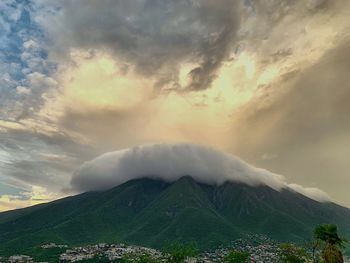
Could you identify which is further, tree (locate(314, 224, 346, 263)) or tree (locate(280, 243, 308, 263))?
tree (locate(280, 243, 308, 263))

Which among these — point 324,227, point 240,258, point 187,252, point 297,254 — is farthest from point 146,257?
point 324,227

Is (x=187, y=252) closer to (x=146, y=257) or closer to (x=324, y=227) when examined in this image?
(x=146, y=257)

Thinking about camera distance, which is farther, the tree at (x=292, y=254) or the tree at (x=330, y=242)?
the tree at (x=292, y=254)

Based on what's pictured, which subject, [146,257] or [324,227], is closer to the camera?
[324,227]

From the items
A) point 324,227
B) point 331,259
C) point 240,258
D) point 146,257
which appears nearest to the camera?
point 331,259

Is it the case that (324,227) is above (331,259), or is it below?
above

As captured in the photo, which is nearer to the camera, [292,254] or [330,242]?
[330,242]

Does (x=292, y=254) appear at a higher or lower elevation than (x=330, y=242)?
higher

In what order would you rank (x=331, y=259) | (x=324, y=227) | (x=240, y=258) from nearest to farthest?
(x=331, y=259)
(x=324, y=227)
(x=240, y=258)
